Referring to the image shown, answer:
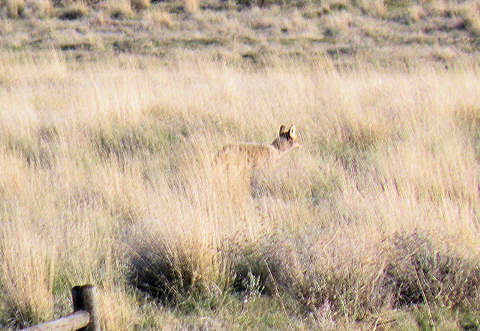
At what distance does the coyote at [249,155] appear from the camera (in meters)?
7.45

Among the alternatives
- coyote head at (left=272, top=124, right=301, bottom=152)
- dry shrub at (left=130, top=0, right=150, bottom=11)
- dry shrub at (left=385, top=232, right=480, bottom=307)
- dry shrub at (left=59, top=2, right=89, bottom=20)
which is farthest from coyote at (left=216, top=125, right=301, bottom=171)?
dry shrub at (left=59, top=2, right=89, bottom=20)

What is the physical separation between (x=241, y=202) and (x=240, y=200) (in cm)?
6

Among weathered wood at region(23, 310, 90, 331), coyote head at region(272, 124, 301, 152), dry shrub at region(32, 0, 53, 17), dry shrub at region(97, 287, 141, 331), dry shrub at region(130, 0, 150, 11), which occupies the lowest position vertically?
dry shrub at region(97, 287, 141, 331)

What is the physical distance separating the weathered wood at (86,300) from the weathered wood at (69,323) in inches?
1.0

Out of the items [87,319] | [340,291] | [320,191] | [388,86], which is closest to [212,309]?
[340,291]

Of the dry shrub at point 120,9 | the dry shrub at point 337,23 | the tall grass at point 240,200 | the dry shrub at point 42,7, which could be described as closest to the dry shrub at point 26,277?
the tall grass at point 240,200

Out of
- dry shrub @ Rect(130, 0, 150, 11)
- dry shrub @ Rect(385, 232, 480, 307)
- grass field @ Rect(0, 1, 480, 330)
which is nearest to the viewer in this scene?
grass field @ Rect(0, 1, 480, 330)

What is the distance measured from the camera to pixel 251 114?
1011 centimetres

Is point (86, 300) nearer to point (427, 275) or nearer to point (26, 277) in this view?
point (26, 277)

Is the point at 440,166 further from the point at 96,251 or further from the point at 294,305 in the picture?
the point at 96,251

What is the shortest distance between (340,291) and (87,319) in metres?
1.86

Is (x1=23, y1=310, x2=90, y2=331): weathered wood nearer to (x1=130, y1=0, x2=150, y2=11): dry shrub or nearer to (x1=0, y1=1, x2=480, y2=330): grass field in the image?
(x1=0, y1=1, x2=480, y2=330): grass field

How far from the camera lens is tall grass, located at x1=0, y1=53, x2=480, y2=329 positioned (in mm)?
4910

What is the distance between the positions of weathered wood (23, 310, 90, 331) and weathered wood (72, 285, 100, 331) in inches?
1.0
